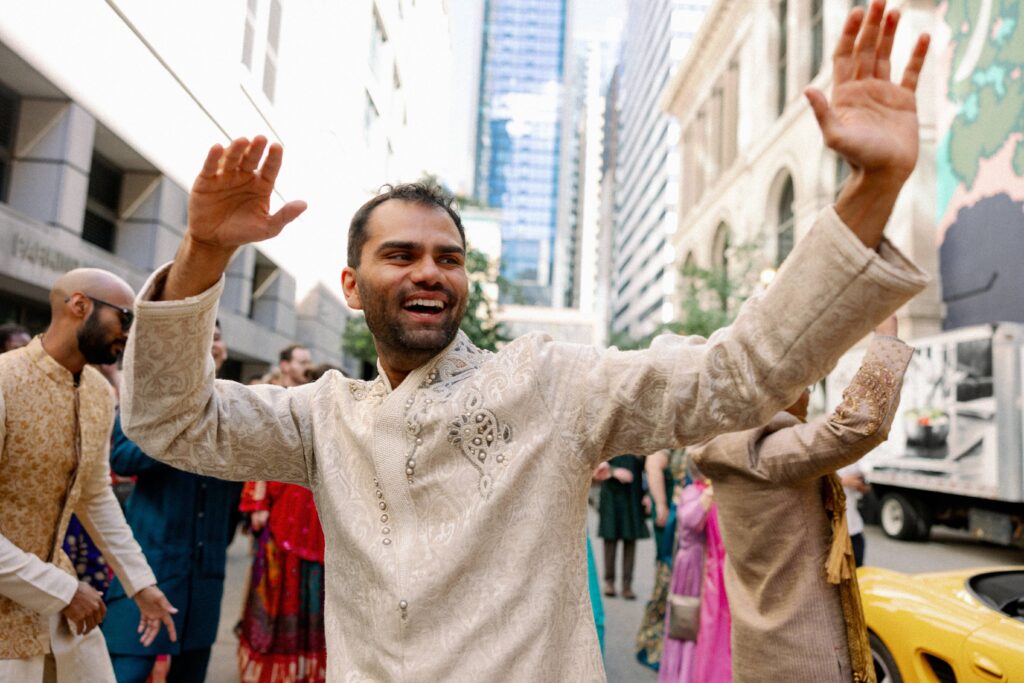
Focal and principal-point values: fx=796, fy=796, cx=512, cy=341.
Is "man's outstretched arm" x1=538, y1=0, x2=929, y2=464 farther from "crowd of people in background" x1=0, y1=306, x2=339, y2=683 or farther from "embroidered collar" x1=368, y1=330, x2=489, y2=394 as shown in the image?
"crowd of people in background" x1=0, y1=306, x2=339, y2=683

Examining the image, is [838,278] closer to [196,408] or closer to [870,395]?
[196,408]

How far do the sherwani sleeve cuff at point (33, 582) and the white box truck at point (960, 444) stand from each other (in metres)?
9.77

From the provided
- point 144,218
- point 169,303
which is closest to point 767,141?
point 144,218

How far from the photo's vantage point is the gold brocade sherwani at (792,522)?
2.87 m

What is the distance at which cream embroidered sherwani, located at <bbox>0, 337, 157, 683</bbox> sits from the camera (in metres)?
2.58

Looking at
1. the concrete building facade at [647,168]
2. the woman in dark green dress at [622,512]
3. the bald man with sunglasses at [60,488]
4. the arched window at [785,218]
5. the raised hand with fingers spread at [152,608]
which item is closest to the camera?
the bald man with sunglasses at [60,488]

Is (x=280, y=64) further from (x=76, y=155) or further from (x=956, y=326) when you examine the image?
(x=956, y=326)

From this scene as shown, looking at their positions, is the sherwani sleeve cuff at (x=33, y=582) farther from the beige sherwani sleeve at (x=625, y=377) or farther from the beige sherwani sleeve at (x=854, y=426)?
the beige sherwani sleeve at (x=854, y=426)

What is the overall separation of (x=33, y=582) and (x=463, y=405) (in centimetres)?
178

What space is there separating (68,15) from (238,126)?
2.37 metres

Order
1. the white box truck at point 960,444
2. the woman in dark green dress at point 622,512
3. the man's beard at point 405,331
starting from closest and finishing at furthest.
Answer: the man's beard at point 405,331
the woman in dark green dress at point 622,512
the white box truck at point 960,444

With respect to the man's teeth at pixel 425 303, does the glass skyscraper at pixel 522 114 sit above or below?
above

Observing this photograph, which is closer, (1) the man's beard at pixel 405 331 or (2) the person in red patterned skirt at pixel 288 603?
(1) the man's beard at pixel 405 331

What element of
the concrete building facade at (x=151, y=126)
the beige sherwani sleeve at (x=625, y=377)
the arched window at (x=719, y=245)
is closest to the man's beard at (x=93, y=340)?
the beige sherwani sleeve at (x=625, y=377)
